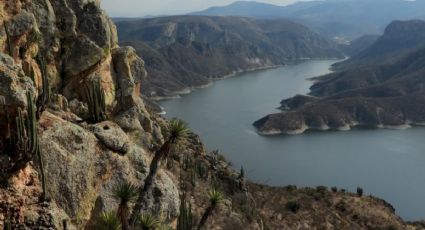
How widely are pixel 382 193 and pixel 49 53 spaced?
→ 297 feet

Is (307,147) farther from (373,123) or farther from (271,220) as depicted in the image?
(271,220)

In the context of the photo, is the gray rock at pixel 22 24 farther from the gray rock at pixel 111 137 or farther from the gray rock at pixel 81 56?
the gray rock at pixel 111 137

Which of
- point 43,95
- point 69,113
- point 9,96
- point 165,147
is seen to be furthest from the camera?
point 69,113

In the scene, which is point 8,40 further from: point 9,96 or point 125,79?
point 125,79

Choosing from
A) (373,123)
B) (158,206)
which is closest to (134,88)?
(158,206)

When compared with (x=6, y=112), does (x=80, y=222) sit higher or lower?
lower

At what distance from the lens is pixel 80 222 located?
2116 centimetres

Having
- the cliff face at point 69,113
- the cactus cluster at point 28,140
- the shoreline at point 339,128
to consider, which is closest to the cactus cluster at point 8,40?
the cliff face at point 69,113

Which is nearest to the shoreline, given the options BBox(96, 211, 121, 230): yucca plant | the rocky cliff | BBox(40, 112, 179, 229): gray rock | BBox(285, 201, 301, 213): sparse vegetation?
BBox(285, 201, 301, 213): sparse vegetation

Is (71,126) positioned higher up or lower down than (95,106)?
higher up

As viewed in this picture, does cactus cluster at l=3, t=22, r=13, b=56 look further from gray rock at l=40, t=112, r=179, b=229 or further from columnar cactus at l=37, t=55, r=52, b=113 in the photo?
gray rock at l=40, t=112, r=179, b=229

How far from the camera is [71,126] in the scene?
22234mm

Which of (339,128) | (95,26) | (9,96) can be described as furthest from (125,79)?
(339,128)

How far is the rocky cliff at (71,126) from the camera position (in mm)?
18734
